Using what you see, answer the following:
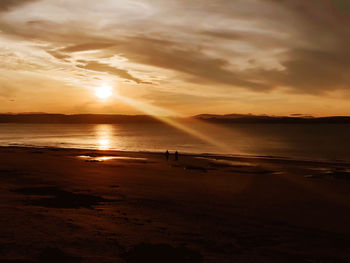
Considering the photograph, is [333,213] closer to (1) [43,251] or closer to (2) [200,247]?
Answer: (2) [200,247]

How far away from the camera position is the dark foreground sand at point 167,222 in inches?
473

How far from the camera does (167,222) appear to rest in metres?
16.1

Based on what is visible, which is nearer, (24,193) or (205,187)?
(24,193)

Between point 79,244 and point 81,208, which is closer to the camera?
point 79,244

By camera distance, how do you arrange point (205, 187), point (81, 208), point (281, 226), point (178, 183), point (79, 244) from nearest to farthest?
point (79, 244), point (281, 226), point (81, 208), point (205, 187), point (178, 183)

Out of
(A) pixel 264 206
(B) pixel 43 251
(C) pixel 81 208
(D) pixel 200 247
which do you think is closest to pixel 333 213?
(A) pixel 264 206

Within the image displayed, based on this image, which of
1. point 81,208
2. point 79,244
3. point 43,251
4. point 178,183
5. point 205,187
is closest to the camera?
point 43,251

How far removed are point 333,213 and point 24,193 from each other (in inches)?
752

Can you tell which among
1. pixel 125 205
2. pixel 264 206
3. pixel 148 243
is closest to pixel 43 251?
pixel 148 243

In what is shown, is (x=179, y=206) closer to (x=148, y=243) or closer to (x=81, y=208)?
(x=81, y=208)

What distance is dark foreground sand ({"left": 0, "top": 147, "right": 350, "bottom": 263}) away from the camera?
12.0 meters

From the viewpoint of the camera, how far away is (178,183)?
29.0 metres

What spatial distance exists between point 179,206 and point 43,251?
379 inches

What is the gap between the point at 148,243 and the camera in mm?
12836
